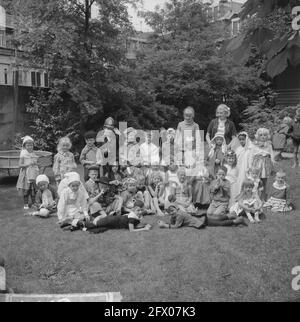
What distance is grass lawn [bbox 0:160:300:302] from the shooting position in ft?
15.0

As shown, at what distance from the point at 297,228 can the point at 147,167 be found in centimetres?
315

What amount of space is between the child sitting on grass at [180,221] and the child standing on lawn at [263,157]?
1.67 meters

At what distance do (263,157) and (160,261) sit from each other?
345cm

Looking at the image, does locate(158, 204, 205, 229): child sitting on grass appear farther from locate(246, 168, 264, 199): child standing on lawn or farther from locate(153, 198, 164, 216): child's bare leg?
locate(246, 168, 264, 199): child standing on lawn

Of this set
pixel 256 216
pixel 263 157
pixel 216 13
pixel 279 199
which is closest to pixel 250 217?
pixel 256 216

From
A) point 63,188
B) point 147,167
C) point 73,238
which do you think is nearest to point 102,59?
point 147,167

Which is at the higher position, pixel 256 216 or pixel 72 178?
pixel 72 178

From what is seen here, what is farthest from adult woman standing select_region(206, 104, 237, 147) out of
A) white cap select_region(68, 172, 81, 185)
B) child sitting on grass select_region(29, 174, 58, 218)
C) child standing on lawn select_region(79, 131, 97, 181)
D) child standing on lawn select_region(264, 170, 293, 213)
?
child sitting on grass select_region(29, 174, 58, 218)

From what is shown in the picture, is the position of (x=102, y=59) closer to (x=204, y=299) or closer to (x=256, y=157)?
(x=256, y=157)

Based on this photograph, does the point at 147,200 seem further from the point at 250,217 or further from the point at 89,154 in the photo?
the point at 250,217

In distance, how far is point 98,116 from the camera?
1413 centimetres

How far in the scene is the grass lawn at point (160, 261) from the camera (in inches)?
180

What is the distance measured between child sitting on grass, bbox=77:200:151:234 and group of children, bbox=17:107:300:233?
2 cm

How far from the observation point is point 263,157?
307 inches
